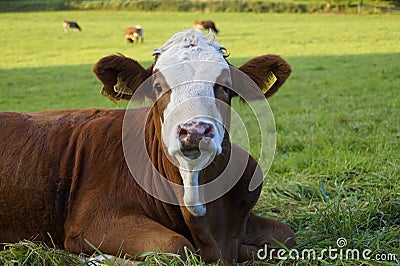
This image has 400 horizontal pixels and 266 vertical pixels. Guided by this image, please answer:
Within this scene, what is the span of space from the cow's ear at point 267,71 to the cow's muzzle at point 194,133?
3.02 feet

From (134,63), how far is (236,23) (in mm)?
38391

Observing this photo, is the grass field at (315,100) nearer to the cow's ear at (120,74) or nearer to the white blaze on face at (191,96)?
the white blaze on face at (191,96)

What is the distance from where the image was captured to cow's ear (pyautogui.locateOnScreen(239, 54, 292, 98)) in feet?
12.8

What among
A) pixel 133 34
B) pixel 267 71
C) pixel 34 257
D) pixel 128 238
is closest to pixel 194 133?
pixel 128 238

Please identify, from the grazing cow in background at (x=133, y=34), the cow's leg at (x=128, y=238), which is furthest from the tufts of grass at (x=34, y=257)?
the grazing cow in background at (x=133, y=34)

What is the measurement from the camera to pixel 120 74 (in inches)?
150

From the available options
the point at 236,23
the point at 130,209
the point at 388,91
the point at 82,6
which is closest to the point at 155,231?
the point at 130,209

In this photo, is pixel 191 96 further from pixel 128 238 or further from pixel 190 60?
pixel 128 238

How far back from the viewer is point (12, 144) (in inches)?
167

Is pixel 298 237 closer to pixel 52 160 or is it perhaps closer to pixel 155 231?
pixel 155 231

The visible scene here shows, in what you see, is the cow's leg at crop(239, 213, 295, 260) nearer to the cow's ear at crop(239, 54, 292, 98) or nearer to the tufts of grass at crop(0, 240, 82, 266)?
the cow's ear at crop(239, 54, 292, 98)

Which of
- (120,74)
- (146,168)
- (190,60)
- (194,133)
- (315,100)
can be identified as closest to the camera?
(194,133)

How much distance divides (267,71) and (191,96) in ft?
2.71

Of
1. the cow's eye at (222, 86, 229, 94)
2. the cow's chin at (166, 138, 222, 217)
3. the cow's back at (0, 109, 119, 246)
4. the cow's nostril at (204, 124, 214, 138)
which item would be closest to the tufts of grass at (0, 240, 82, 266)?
the cow's back at (0, 109, 119, 246)
